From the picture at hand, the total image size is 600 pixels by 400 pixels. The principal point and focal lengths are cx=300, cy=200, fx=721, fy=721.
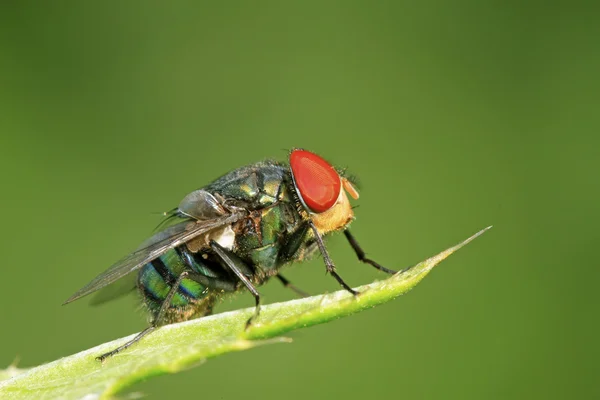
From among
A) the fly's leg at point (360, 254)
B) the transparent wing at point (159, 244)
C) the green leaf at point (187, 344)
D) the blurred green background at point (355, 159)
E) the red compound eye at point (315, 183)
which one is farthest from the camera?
the blurred green background at point (355, 159)

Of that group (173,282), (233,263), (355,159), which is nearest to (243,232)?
(233,263)

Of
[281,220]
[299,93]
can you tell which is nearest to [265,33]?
[299,93]

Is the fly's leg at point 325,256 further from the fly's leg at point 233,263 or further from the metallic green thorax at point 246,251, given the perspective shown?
the fly's leg at point 233,263

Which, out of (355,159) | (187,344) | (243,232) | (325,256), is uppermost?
(187,344)

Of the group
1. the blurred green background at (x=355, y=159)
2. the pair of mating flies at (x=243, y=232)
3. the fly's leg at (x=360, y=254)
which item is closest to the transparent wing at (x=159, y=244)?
the pair of mating flies at (x=243, y=232)

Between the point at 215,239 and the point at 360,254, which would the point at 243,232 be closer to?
the point at 215,239

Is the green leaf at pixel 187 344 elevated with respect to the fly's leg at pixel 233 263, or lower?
elevated
